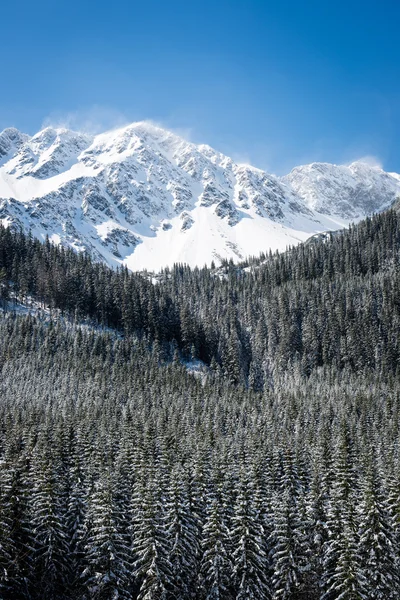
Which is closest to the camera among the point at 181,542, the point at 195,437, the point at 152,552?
the point at 152,552

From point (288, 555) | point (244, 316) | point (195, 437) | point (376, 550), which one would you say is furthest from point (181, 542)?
point (244, 316)

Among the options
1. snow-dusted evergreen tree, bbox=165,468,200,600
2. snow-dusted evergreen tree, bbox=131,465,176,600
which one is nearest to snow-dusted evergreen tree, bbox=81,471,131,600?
snow-dusted evergreen tree, bbox=131,465,176,600

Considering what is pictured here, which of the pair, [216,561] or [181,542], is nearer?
[216,561]

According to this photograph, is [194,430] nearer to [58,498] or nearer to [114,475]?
[114,475]

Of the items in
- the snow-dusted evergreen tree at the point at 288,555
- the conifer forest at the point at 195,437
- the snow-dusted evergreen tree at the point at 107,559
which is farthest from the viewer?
the snow-dusted evergreen tree at the point at 288,555

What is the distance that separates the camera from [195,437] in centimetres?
6662

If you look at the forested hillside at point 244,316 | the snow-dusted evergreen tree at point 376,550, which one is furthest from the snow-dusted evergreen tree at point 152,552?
the forested hillside at point 244,316

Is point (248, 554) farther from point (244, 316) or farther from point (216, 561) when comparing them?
point (244, 316)

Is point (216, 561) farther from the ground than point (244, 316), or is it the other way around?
point (244, 316)

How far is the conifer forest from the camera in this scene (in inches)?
1645

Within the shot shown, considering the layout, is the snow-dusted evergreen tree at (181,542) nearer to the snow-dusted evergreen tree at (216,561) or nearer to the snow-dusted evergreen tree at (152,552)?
the snow-dusted evergreen tree at (152,552)

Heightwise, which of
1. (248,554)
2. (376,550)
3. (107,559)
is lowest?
(107,559)

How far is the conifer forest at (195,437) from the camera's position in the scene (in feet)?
137

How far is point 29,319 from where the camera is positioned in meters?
124
